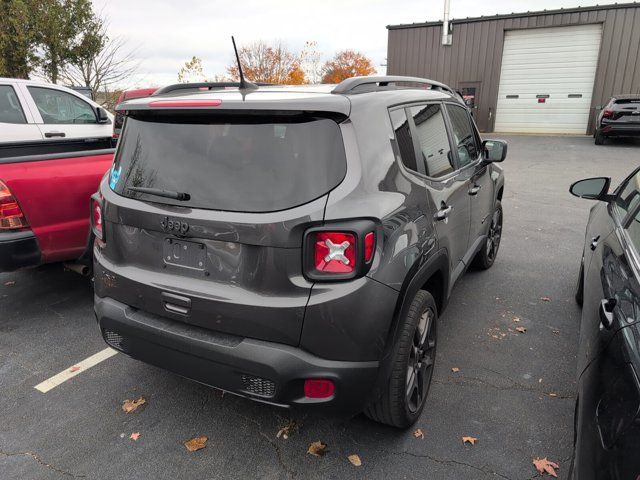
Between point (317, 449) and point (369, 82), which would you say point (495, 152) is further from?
point (317, 449)

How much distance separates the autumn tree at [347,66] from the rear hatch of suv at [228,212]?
54394 mm

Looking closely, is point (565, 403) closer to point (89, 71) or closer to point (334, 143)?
point (334, 143)

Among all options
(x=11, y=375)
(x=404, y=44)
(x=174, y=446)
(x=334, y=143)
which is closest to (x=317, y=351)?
(x=334, y=143)

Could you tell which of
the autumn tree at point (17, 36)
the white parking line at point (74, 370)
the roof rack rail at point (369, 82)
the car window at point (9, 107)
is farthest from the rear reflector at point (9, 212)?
the autumn tree at point (17, 36)

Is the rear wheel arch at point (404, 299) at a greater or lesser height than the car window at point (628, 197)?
lesser

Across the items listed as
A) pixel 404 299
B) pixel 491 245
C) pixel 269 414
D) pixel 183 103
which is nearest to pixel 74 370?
pixel 269 414

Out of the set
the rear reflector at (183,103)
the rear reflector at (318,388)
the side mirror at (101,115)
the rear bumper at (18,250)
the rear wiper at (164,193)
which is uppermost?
the rear reflector at (183,103)

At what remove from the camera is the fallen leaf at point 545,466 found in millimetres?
2242

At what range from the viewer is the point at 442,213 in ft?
8.71

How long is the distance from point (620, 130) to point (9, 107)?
644 inches

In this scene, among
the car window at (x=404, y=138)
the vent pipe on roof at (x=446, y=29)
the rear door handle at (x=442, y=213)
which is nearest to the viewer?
the car window at (x=404, y=138)

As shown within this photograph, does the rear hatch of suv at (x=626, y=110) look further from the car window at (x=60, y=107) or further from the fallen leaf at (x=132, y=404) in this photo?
the fallen leaf at (x=132, y=404)

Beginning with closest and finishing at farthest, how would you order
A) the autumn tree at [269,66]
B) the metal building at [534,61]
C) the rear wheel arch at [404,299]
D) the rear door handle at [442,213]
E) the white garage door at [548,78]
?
the rear wheel arch at [404,299] → the rear door handle at [442,213] → the metal building at [534,61] → the white garage door at [548,78] → the autumn tree at [269,66]

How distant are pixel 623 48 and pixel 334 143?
839 inches
